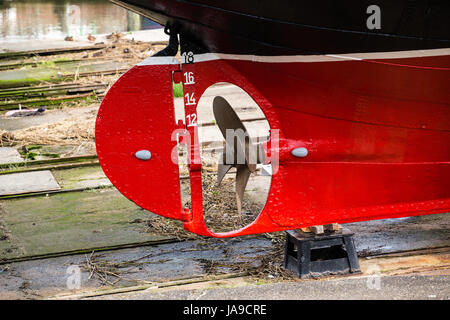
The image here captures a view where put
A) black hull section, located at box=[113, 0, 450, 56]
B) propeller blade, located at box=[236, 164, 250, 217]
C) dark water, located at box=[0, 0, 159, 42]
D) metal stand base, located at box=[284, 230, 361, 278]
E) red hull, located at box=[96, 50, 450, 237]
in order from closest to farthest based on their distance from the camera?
1. black hull section, located at box=[113, 0, 450, 56]
2. red hull, located at box=[96, 50, 450, 237]
3. metal stand base, located at box=[284, 230, 361, 278]
4. propeller blade, located at box=[236, 164, 250, 217]
5. dark water, located at box=[0, 0, 159, 42]

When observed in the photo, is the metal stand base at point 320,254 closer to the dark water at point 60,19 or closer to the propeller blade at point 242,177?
the propeller blade at point 242,177


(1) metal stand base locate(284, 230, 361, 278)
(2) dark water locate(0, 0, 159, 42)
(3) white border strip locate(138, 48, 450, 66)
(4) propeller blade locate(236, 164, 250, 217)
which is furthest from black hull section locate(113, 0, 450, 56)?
(2) dark water locate(0, 0, 159, 42)

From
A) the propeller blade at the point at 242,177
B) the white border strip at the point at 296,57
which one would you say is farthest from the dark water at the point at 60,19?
the white border strip at the point at 296,57

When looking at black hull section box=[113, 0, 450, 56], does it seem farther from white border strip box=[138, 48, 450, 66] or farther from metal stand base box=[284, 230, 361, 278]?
metal stand base box=[284, 230, 361, 278]

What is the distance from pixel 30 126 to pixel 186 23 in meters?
5.54

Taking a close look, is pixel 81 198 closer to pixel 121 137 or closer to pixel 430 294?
pixel 121 137

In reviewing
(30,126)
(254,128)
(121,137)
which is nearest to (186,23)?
(121,137)

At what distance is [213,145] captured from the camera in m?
8.51

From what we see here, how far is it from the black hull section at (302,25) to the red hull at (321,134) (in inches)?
4.3

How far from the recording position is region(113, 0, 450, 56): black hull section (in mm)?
4875

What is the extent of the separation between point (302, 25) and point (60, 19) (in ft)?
57.1

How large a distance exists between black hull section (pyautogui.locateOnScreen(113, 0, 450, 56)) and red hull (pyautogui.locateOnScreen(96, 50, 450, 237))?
0.11 meters

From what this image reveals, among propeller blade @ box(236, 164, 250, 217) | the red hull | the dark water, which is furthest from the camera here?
the dark water
